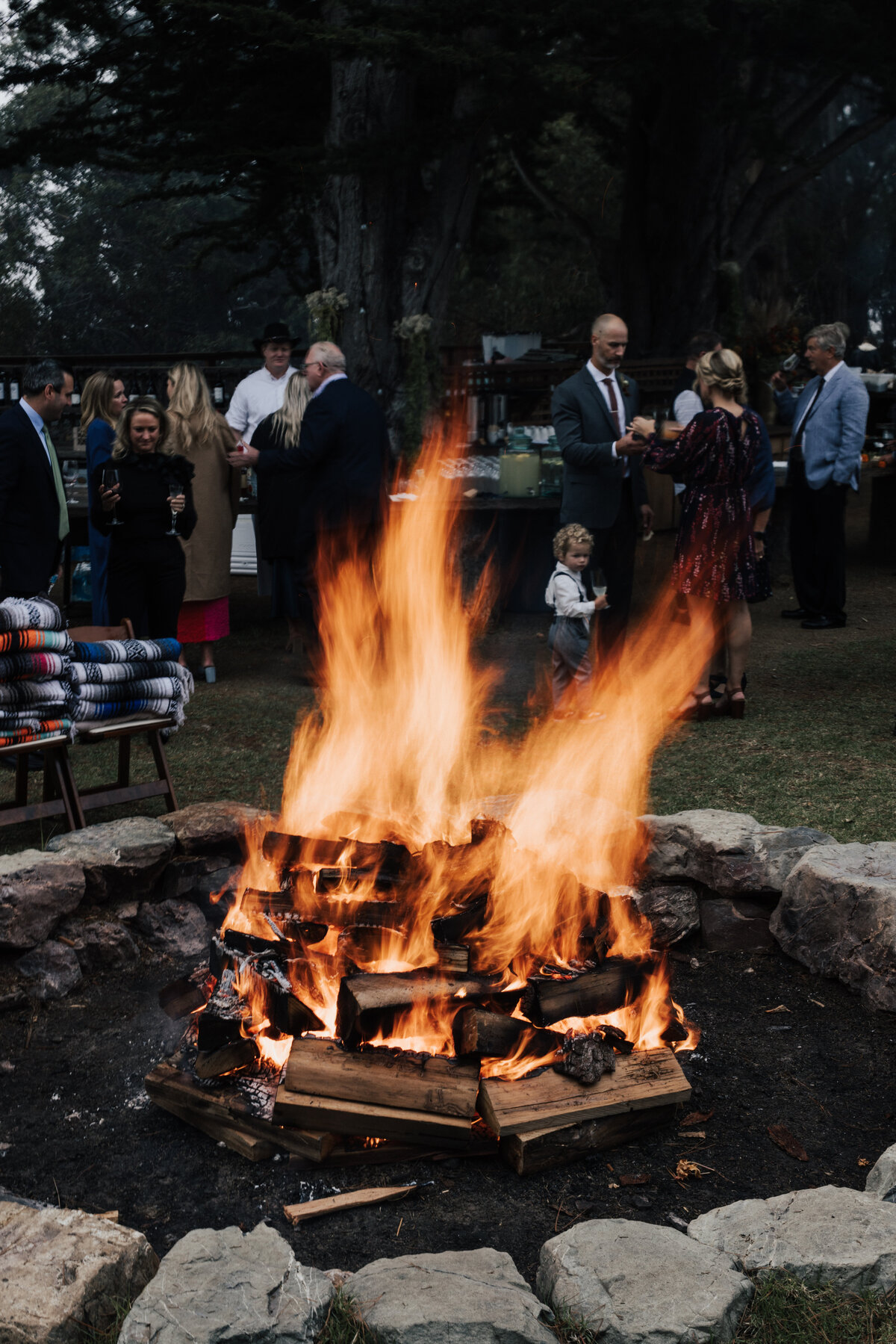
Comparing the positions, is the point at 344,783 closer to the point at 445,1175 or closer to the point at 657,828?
the point at 657,828

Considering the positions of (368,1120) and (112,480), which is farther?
(112,480)

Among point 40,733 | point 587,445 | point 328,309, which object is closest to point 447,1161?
point 40,733

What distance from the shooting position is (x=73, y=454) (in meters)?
11.8

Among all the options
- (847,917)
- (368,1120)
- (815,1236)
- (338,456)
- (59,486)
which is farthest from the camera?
(338,456)

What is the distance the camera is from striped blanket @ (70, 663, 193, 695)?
4.93 m

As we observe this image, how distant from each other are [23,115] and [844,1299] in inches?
1887

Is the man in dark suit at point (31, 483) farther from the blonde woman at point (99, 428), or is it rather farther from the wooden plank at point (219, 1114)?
the wooden plank at point (219, 1114)

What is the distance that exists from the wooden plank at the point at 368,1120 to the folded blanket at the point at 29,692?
2151mm

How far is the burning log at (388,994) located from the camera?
3.30m

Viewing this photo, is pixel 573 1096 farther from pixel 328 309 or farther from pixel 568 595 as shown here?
pixel 328 309

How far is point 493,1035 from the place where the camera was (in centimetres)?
332

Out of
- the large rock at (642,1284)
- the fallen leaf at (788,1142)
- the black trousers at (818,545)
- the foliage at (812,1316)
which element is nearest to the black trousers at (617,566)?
the black trousers at (818,545)

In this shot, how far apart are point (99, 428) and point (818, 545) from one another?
5.71 m

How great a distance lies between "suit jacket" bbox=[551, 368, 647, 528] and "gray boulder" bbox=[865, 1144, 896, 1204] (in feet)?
15.4
